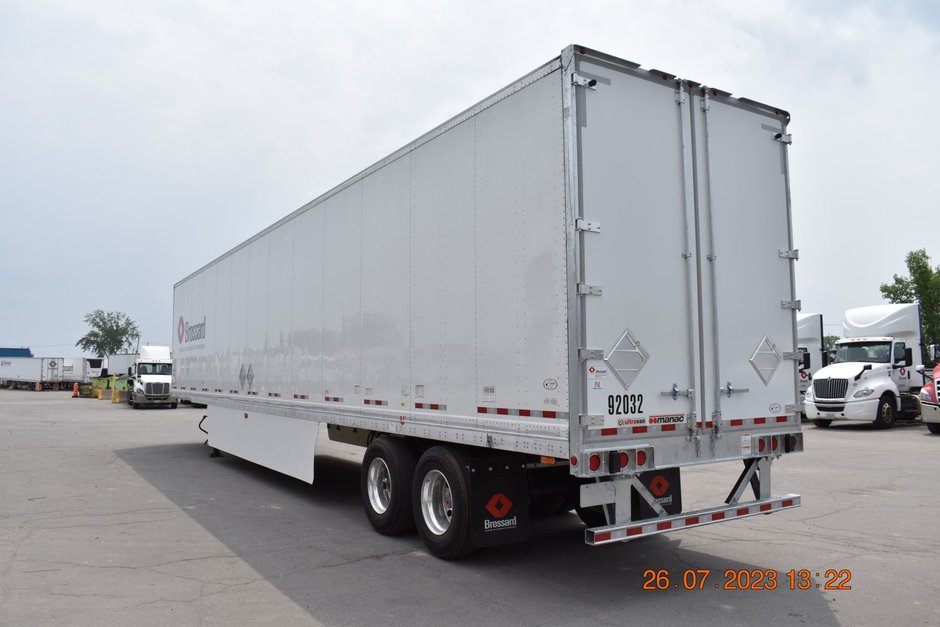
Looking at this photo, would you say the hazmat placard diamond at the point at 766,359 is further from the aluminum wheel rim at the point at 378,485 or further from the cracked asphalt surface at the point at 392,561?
the aluminum wheel rim at the point at 378,485

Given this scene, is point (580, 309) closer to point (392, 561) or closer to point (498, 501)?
point (498, 501)

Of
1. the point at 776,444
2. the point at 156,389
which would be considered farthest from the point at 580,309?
the point at 156,389

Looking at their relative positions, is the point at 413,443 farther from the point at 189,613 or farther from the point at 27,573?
the point at 27,573

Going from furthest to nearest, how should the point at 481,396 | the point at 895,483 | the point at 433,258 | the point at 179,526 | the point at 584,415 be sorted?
1. the point at 895,483
2. the point at 179,526
3. the point at 433,258
4. the point at 481,396
5. the point at 584,415

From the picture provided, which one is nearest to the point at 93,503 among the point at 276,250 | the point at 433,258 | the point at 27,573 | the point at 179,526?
the point at 179,526

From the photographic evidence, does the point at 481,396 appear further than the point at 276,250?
No

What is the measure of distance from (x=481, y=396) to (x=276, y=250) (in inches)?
250

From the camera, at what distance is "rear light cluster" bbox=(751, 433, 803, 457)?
6.18m

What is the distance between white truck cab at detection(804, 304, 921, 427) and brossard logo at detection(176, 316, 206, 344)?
1751cm

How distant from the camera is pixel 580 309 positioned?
17.1 feet

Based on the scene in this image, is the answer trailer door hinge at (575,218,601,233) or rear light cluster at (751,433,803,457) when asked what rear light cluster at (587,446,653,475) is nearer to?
rear light cluster at (751,433,803,457)

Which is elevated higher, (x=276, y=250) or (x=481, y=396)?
(x=276, y=250)

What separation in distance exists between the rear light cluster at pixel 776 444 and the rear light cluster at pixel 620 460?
1385 millimetres

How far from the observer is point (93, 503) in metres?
9.65
